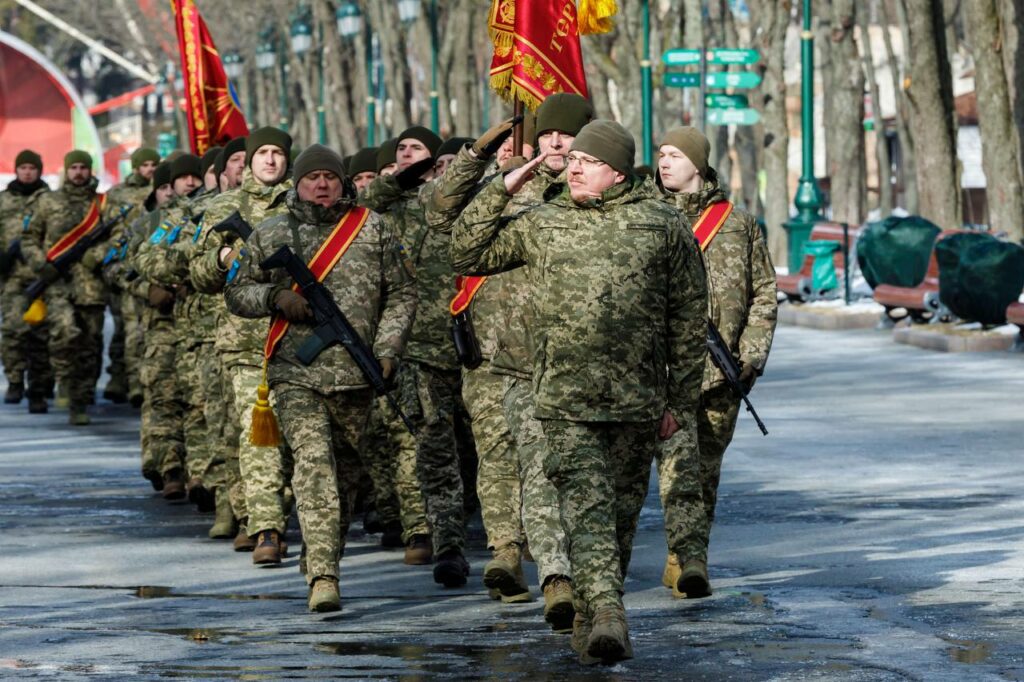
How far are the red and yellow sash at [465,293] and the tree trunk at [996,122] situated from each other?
60.6 ft

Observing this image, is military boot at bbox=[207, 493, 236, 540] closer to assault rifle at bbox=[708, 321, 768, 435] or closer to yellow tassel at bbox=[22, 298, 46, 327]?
assault rifle at bbox=[708, 321, 768, 435]

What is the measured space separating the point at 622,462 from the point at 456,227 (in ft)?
3.18

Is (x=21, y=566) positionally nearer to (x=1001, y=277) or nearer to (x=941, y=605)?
(x=941, y=605)

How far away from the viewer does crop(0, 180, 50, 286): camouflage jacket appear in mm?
19188

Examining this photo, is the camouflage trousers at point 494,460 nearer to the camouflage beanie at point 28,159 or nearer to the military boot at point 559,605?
the military boot at point 559,605

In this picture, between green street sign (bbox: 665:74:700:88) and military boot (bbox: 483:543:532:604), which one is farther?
green street sign (bbox: 665:74:700:88)

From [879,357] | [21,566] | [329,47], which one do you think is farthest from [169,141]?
[21,566]

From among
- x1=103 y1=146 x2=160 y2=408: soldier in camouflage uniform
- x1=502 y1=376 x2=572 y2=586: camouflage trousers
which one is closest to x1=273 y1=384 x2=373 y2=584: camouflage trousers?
x1=502 y1=376 x2=572 y2=586: camouflage trousers

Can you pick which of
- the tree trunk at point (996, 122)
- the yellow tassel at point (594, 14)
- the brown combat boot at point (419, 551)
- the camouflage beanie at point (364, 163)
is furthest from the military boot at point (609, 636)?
the tree trunk at point (996, 122)

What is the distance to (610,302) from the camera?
7969 millimetres

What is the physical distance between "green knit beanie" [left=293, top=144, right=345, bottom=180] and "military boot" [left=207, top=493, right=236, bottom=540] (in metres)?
2.61

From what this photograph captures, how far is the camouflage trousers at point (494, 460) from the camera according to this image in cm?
975

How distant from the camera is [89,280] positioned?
1873 centimetres

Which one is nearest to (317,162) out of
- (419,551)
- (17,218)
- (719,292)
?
(719,292)
